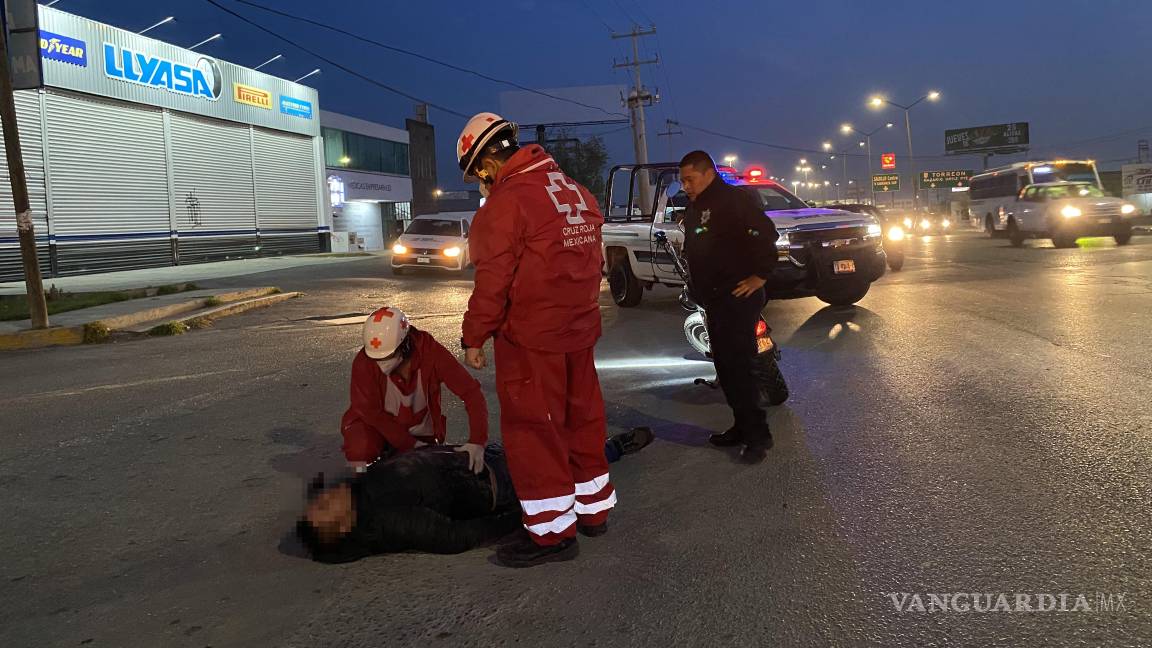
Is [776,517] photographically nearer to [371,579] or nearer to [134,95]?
[371,579]

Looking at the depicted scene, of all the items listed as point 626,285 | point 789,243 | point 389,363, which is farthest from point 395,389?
point 626,285

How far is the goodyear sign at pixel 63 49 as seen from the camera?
80.2ft

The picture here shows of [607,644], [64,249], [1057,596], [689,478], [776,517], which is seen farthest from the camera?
[64,249]

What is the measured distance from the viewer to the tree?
7938 centimetres

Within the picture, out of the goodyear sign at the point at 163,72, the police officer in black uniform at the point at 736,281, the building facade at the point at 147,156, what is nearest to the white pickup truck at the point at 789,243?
the police officer in black uniform at the point at 736,281

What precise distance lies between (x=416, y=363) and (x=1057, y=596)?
2826 millimetres

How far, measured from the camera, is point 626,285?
45.6 ft

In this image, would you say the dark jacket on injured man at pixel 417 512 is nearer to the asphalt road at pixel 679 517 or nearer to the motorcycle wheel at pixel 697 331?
the asphalt road at pixel 679 517

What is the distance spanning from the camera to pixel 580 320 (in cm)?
367

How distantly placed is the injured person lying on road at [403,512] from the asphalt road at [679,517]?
0.10 meters

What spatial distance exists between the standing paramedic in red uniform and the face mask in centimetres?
64

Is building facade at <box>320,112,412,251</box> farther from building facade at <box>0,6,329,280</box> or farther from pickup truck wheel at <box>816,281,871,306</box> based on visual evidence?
pickup truck wheel at <box>816,281,871,306</box>

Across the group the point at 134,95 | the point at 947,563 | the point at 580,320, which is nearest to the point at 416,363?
the point at 580,320

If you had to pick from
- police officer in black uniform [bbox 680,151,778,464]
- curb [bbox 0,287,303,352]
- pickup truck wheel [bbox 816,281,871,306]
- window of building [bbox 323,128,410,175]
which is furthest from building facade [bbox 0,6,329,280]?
police officer in black uniform [bbox 680,151,778,464]
